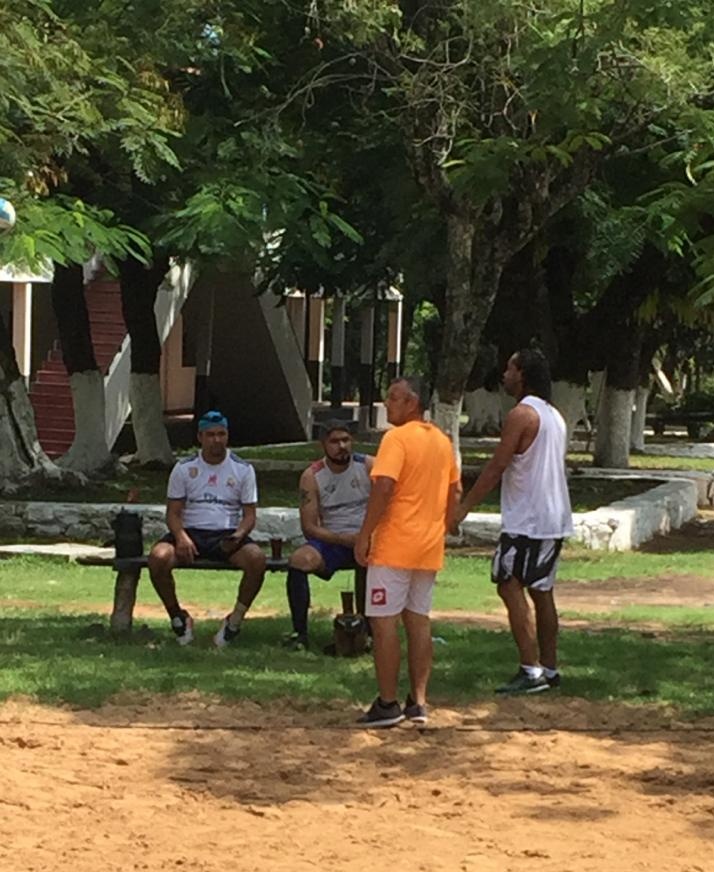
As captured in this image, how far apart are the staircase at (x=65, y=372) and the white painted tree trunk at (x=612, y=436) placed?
299 inches

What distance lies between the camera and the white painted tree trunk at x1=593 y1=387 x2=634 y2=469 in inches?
1038

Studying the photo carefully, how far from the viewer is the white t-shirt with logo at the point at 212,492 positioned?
1028 centimetres

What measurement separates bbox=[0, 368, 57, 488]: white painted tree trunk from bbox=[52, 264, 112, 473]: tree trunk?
93.0 inches

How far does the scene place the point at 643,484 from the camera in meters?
23.7

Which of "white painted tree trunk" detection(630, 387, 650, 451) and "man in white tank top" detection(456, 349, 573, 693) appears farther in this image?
"white painted tree trunk" detection(630, 387, 650, 451)

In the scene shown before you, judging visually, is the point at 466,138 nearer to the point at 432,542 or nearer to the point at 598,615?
the point at 598,615

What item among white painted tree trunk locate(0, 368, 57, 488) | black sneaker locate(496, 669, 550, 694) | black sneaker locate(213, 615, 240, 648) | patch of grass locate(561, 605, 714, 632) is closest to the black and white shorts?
black sneaker locate(496, 669, 550, 694)

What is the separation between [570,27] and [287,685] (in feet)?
24.0

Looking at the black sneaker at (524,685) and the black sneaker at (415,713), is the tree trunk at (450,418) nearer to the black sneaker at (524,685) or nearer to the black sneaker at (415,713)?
the black sneaker at (524,685)

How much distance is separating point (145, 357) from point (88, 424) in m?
1.47

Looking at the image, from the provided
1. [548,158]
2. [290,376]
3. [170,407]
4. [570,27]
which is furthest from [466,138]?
[170,407]

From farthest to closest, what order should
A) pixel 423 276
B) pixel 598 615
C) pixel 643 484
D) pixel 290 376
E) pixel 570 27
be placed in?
1. pixel 290 376
2. pixel 643 484
3. pixel 423 276
4. pixel 570 27
5. pixel 598 615

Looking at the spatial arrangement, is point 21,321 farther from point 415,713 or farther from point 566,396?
point 415,713

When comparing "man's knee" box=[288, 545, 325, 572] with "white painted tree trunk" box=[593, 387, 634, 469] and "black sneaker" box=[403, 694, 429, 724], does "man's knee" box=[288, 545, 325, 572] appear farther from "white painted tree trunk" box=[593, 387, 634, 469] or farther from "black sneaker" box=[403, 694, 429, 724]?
"white painted tree trunk" box=[593, 387, 634, 469]
